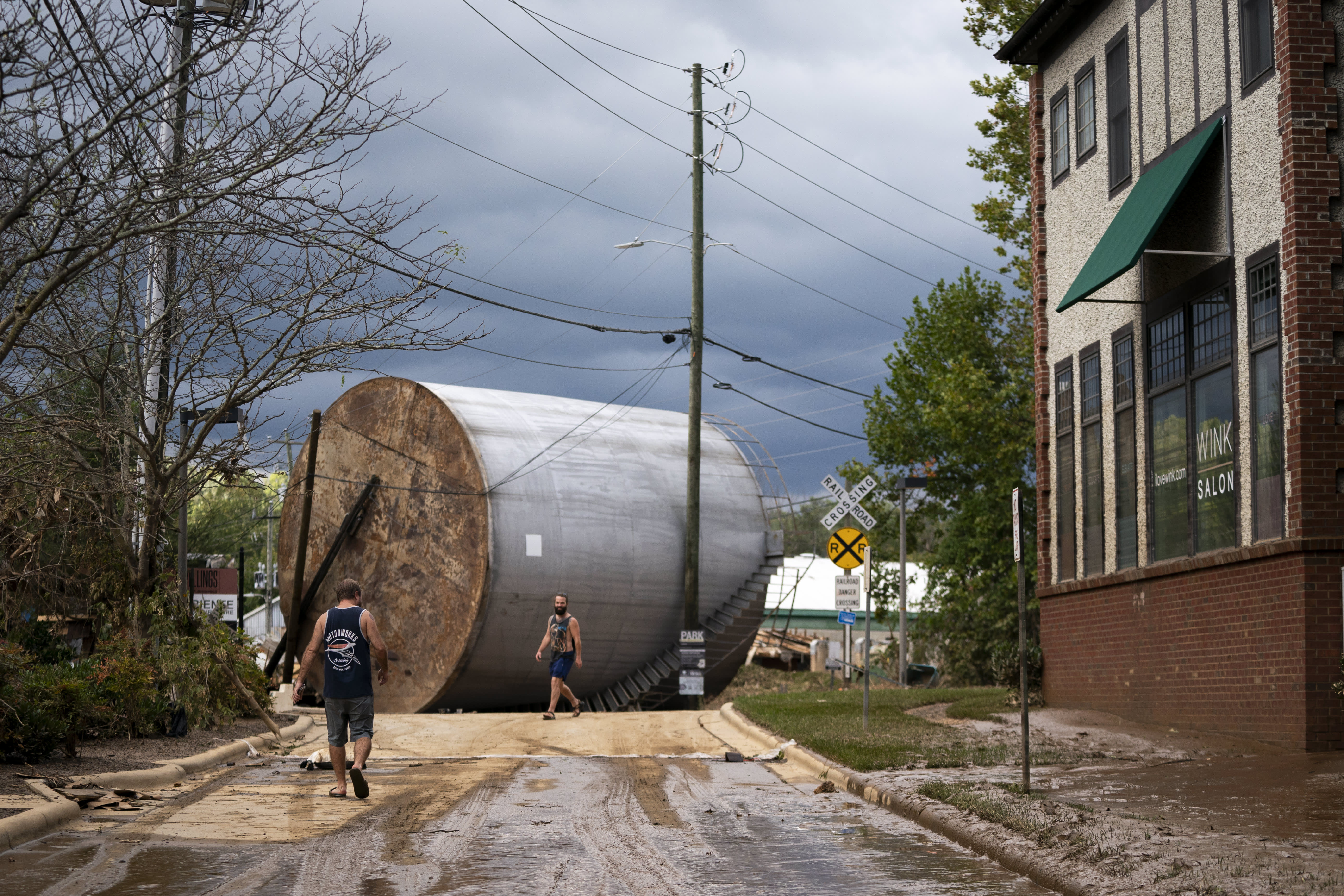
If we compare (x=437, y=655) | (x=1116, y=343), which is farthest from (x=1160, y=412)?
(x=437, y=655)

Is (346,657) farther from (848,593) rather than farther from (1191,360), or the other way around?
(1191,360)

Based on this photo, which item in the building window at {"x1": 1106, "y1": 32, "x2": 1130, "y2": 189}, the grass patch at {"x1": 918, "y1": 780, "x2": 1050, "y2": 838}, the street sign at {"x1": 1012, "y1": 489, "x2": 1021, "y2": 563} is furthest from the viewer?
Result: the building window at {"x1": 1106, "y1": 32, "x2": 1130, "y2": 189}

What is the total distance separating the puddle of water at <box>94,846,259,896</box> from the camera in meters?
7.35

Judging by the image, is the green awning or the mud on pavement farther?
the green awning

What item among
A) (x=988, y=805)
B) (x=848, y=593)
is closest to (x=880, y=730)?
(x=848, y=593)

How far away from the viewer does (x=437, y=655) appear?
26203 mm

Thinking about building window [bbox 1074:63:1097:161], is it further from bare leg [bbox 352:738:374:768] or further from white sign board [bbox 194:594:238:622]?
white sign board [bbox 194:594:238:622]

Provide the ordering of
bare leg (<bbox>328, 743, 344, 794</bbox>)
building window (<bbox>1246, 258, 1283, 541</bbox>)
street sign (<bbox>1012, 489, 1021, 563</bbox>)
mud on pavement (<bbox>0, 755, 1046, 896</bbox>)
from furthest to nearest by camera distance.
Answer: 1. building window (<bbox>1246, 258, 1283, 541</bbox>)
2. bare leg (<bbox>328, 743, 344, 794</bbox>)
3. street sign (<bbox>1012, 489, 1021, 563</bbox>)
4. mud on pavement (<bbox>0, 755, 1046, 896</bbox>)

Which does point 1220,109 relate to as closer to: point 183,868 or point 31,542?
point 183,868

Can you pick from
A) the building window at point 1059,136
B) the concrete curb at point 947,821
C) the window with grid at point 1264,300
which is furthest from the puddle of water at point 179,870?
the building window at point 1059,136

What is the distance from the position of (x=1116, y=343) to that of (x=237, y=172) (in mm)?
11596

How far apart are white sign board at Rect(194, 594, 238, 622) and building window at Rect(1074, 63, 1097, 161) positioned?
1838 cm

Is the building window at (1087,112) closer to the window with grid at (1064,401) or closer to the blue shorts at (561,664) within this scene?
the window with grid at (1064,401)

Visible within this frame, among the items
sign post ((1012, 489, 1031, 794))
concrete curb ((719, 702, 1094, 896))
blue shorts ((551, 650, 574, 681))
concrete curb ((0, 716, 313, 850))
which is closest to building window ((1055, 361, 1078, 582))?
concrete curb ((719, 702, 1094, 896))
